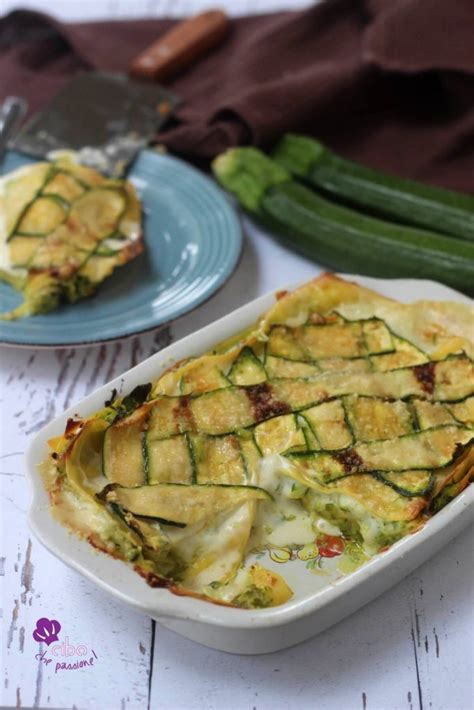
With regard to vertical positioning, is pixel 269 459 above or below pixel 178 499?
below

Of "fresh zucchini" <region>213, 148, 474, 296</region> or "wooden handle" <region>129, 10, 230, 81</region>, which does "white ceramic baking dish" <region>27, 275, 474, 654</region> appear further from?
"wooden handle" <region>129, 10, 230, 81</region>

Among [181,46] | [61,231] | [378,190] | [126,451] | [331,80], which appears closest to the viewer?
[126,451]

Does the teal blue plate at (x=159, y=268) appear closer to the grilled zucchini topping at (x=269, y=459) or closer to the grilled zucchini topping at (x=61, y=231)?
the grilled zucchini topping at (x=61, y=231)

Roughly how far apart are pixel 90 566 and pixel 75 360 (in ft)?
3.15

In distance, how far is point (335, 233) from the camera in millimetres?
2879

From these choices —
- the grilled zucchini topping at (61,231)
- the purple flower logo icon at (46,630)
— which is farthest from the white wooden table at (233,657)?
the grilled zucchini topping at (61,231)

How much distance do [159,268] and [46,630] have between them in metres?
1.27

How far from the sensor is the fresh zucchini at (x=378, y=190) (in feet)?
9.61

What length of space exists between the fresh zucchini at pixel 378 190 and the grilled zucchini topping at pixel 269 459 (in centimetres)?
66

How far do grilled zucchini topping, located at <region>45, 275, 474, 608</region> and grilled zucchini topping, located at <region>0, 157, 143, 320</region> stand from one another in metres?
0.62

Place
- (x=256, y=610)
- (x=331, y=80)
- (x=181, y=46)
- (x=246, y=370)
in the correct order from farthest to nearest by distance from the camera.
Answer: (x=181, y=46) → (x=331, y=80) → (x=246, y=370) → (x=256, y=610)

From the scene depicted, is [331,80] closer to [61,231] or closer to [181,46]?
[181,46]

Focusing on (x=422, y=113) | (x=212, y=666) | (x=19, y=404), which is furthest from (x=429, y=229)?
(x=212, y=666)

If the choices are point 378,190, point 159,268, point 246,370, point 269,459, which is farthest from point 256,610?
point 378,190
